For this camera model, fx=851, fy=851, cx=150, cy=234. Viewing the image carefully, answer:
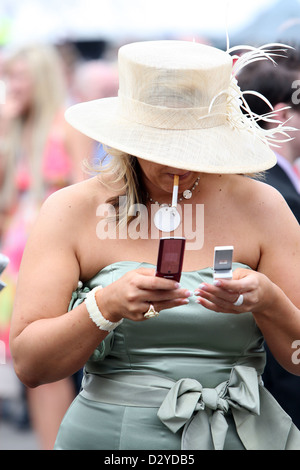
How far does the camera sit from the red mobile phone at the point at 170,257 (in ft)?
6.54

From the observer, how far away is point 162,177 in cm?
235

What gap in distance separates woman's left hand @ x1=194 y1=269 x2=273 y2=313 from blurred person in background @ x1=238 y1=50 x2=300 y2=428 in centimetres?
124

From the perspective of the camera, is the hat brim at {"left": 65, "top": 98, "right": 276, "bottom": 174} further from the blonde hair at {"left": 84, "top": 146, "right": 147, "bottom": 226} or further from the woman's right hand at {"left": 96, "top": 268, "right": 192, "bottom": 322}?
the woman's right hand at {"left": 96, "top": 268, "right": 192, "bottom": 322}

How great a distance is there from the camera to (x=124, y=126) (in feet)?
7.67

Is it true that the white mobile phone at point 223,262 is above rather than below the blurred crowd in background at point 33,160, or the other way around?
above

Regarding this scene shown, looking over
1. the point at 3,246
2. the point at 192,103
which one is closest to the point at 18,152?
the point at 3,246

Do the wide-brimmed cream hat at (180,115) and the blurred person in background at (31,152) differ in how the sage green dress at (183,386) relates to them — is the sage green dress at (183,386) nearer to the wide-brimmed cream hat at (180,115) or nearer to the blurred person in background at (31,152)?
the wide-brimmed cream hat at (180,115)

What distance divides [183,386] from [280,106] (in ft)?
5.30

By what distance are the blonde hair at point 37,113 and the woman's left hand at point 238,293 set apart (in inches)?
113

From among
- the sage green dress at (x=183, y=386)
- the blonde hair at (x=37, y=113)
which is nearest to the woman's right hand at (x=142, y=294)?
the sage green dress at (x=183, y=386)

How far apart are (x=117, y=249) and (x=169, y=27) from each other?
507cm

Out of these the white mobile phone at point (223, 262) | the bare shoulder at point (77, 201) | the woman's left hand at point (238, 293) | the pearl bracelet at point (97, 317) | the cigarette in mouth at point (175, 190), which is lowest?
the pearl bracelet at point (97, 317)

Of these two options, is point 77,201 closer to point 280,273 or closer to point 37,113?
point 280,273
